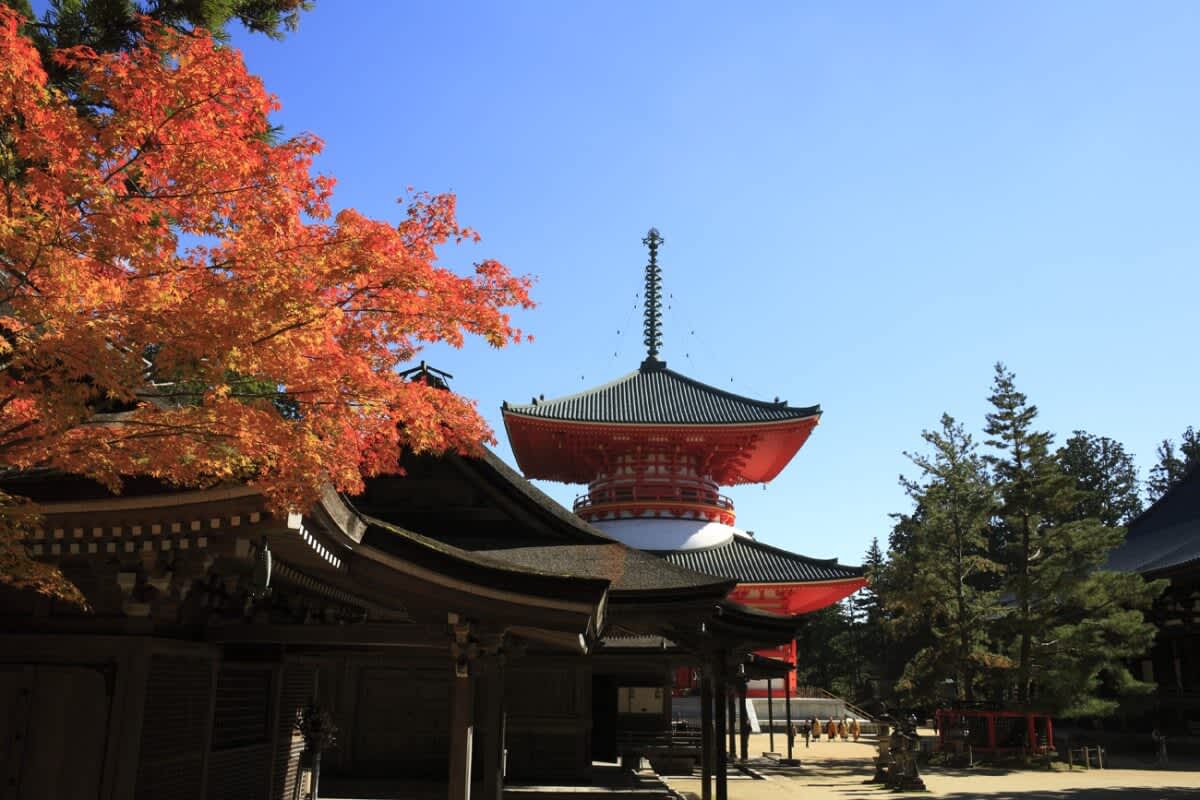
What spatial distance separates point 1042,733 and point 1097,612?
3.73 metres

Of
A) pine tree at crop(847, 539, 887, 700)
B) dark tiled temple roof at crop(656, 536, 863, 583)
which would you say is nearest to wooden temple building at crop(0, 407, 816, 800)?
dark tiled temple roof at crop(656, 536, 863, 583)

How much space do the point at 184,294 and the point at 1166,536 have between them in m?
35.4

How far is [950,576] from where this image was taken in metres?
26.8

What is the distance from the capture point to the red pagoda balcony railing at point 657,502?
2772cm

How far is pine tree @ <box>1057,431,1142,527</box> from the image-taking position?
69250mm

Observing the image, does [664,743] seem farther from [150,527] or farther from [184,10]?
[184,10]

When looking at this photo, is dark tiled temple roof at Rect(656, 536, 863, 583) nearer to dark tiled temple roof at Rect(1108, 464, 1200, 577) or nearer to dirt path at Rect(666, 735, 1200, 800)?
dirt path at Rect(666, 735, 1200, 800)

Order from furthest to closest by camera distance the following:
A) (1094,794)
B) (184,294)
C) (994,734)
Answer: (994,734), (1094,794), (184,294)

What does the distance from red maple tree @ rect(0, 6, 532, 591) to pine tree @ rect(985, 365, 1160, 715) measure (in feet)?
69.7

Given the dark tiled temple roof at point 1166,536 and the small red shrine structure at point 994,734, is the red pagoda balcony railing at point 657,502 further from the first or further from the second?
the dark tiled temple roof at point 1166,536

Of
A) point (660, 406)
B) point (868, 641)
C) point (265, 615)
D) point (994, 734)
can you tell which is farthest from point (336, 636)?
point (868, 641)

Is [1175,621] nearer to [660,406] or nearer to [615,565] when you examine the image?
[660,406]

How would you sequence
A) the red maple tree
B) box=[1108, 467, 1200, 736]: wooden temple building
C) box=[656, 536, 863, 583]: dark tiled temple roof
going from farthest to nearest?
1. box=[1108, 467, 1200, 736]: wooden temple building
2. box=[656, 536, 863, 583]: dark tiled temple roof
3. the red maple tree

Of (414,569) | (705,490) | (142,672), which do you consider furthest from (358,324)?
(705,490)
